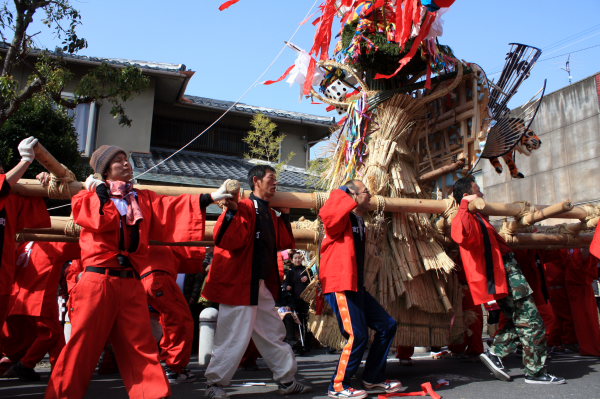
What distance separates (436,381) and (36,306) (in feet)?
11.8

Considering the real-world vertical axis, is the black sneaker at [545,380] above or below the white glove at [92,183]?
below

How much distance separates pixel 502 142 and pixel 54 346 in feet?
15.9

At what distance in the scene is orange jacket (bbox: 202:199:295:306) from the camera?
11.8 feet

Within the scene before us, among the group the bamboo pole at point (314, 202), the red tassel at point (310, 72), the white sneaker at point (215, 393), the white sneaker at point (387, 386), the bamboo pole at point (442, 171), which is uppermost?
the red tassel at point (310, 72)

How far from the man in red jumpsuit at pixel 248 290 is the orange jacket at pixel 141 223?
26 cm

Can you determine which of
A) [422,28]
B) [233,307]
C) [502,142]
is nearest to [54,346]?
[233,307]

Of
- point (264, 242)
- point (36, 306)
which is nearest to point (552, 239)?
point (264, 242)

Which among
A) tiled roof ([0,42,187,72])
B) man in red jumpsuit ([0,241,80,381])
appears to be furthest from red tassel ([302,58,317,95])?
tiled roof ([0,42,187,72])

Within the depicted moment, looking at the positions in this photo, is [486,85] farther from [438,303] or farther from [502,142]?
[438,303]

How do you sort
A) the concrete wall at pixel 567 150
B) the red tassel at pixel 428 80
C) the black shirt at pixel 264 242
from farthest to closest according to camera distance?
the concrete wall at pixel 567 150
the red tassel at pixel 428 80
the black shirt at pixel 264 242

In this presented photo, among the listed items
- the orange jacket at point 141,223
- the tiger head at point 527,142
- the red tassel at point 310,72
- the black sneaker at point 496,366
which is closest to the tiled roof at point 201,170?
the red tassel at point 310,72

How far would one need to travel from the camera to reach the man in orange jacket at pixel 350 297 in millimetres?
3645

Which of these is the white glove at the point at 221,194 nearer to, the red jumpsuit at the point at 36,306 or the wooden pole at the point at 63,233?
the wooden pole at the point at 63,233

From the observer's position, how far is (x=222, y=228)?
3574mm
